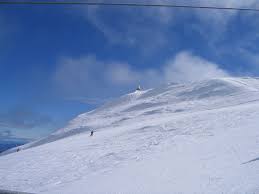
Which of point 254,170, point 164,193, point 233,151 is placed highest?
point 233,151

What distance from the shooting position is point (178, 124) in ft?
100

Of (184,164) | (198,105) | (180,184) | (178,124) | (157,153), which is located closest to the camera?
(180,184)

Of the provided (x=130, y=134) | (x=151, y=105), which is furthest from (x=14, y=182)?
(x=151, y=105)

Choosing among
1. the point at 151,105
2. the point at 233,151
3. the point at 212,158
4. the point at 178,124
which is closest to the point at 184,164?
the point at 212,158

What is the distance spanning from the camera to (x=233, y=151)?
53.3 ft

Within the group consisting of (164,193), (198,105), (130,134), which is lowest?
(164,193)

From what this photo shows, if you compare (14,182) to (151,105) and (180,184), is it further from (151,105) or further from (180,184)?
(151,105)

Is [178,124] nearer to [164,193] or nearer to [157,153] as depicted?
[157,153]

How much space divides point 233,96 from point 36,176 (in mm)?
40350

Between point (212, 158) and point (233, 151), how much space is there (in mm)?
1292

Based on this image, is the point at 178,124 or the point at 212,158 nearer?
the point at 212,158

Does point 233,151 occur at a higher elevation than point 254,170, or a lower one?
higher

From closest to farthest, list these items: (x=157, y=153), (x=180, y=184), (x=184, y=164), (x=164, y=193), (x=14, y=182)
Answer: (x=164, y=193)
(x=180, y=184)
(x=184, y=164)
(x=14, y=182)
(x=157, y=153)

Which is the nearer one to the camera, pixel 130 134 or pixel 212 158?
pixel 212 158
